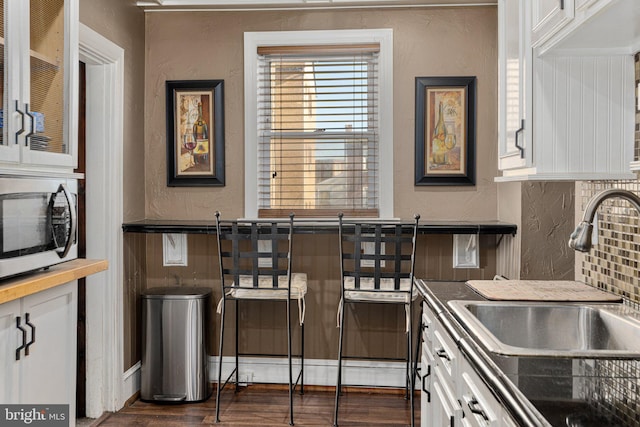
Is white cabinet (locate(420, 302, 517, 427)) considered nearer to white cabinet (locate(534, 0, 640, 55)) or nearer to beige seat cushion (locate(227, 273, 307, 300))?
white cabinet (locate(534, 0, 640, 55))

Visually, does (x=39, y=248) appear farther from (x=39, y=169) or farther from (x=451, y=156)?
(x=451, y=156)

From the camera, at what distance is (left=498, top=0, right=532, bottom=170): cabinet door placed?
196 cm

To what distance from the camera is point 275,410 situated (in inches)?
133

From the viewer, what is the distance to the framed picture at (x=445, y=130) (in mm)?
3662

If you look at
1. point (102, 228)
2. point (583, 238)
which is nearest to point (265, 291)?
point (102, 228)

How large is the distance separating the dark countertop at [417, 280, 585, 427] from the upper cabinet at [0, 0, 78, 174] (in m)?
1.51

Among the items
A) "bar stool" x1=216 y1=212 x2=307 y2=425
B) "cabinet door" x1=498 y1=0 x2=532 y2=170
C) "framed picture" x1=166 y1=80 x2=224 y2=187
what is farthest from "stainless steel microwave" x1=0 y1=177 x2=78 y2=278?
"cabinet door" x1=498 y1=0 x2=532 y2=170

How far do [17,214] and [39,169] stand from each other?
255mm

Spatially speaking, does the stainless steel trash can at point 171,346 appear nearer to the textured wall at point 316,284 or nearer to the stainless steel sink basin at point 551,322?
the textured wall at point 316,284

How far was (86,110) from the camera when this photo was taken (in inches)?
129

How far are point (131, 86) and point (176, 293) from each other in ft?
4.52

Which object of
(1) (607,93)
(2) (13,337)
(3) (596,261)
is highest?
(1) (607,93)

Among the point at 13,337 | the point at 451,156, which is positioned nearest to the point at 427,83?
the point at 451,156

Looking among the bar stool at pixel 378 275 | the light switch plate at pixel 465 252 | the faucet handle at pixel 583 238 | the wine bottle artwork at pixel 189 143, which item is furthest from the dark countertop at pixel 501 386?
the wine bottle artwork at pixel 189 143
